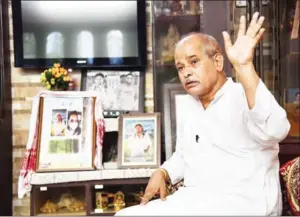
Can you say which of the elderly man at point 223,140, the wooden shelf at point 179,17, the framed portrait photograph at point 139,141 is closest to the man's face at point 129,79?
the framed portrait photograph at point 139,141

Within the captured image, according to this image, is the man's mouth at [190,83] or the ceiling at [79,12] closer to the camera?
the man's mouth at [190,83]

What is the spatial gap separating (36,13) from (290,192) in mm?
2353

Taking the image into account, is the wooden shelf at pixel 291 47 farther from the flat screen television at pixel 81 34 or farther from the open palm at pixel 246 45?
the open palm at pixel 246 45

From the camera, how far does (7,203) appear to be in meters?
2.98

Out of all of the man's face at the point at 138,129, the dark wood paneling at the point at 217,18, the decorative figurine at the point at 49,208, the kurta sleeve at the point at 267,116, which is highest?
the dark wood paneling at the point at 217,18

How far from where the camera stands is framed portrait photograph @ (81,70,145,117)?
9.92 ft

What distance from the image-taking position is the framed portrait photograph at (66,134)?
2.61m

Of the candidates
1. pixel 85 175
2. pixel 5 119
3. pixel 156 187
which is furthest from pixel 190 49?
pixel 5 119

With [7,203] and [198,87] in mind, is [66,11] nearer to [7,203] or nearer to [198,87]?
[7,203]

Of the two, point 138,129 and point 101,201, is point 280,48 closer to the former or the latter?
point 138,129

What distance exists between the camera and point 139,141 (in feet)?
8.91

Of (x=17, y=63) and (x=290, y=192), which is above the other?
(x=17, y=63)

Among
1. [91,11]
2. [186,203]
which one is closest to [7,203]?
[91,11]

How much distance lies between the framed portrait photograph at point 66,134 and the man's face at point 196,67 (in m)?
1.19
